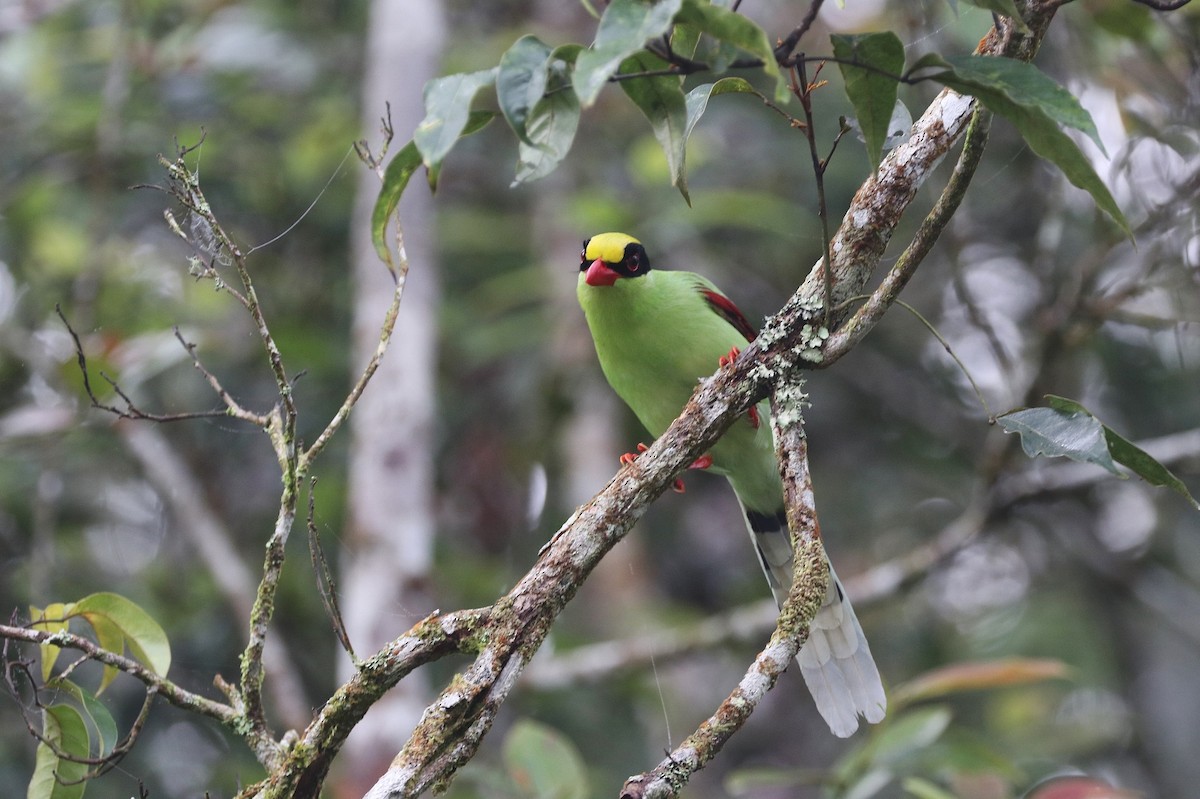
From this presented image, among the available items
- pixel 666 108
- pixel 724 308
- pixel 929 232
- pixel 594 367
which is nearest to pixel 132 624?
pixel 666 108

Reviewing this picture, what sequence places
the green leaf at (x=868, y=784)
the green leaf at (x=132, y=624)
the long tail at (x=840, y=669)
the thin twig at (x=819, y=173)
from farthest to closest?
the green leaf at (x=868, y=784) → the long tail at (x=840, y=669) → the green leaf at (x=132, y=624) → the thin twig at (x=819, y=173)

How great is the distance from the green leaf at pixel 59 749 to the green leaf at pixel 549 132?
1147 millimetres

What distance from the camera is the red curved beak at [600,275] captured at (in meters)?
3.23

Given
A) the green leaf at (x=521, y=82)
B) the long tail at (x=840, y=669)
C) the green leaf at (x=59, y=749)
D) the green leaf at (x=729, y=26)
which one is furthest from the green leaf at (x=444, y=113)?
the long tail at (x=840, y=669)

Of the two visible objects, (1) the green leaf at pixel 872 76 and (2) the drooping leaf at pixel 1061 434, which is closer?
(1) the green leaf at pixel 872 76

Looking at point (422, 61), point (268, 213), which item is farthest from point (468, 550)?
point (422, 61)

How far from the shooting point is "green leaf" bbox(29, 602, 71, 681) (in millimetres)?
1887

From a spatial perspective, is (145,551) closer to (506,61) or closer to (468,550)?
(468,550)

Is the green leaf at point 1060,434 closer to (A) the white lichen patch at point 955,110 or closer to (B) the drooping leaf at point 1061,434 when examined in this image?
(B) the drooping leaf at point 1061,434

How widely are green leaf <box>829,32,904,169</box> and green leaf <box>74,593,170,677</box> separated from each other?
1428 mm

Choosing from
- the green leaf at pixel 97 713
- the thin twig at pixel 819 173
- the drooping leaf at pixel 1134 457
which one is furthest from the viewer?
the green leaf at pixel 97 713

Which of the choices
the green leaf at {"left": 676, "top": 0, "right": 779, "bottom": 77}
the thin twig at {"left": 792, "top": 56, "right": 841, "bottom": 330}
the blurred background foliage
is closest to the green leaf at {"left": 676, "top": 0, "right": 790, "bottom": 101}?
the green leaf at {"left": 676, "top": 0, "right": 779, "bottom": 77}

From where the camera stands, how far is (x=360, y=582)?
3967 mm

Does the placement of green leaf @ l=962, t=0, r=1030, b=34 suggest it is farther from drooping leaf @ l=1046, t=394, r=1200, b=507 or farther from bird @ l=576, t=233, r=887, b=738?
bird @ l=576, t=233, r=887, b=738
